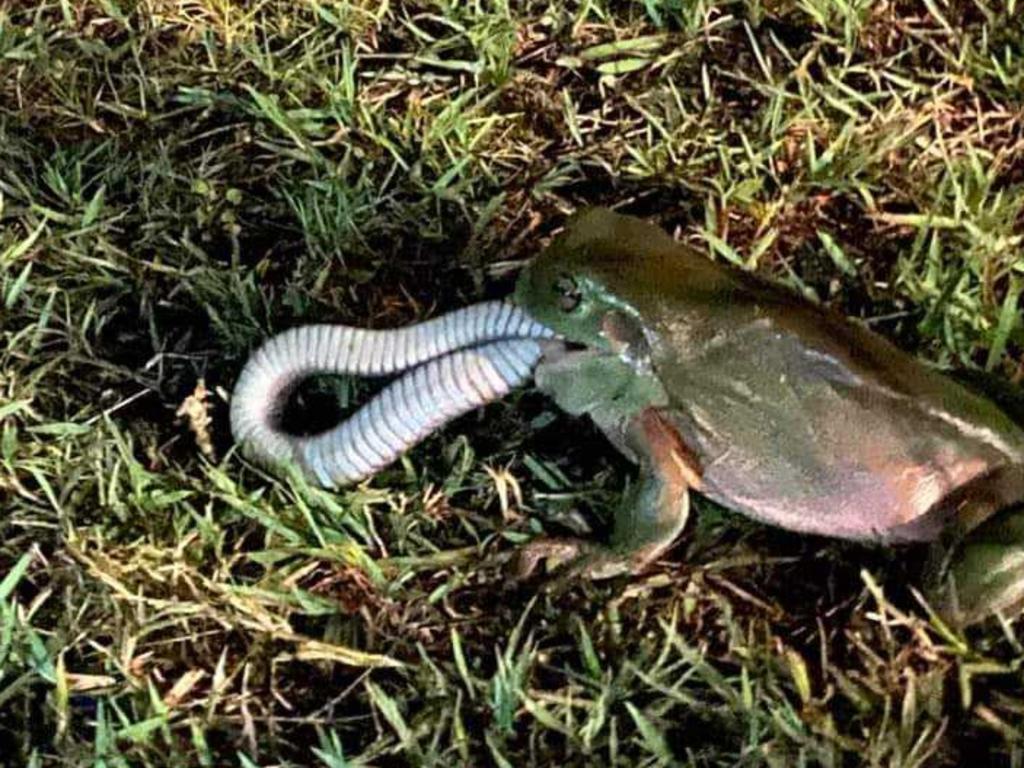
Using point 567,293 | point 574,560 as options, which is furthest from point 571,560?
point 567,293

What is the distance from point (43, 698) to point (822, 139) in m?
1.98

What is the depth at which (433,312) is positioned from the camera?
3748 millimetres

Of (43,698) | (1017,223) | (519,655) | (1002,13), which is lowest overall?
(43,698)

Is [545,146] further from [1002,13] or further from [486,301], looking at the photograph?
[1002,13]

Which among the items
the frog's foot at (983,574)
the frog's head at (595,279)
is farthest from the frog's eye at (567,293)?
the frog's foot at (983,574)

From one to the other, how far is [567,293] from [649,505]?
16.7 inches

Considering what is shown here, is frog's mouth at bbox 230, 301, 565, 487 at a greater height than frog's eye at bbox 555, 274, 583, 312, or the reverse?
frog's eye at bbox 555, 274, 583, 312

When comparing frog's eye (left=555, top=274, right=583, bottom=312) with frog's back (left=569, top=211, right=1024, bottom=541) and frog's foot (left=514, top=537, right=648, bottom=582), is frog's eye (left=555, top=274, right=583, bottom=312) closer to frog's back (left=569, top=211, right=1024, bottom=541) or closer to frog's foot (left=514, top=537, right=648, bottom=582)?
frog's back (left=569, top=211, right=1024, bottom=541)

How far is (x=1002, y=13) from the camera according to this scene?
397 cm

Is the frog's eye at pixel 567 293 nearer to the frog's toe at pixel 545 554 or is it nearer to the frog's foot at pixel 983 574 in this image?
the frog's toe at pixel 545 554

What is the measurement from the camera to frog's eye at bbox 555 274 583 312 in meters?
3.15

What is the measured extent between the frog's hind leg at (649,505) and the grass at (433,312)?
0.06m

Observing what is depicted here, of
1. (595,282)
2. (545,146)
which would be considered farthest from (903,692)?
(545,146)

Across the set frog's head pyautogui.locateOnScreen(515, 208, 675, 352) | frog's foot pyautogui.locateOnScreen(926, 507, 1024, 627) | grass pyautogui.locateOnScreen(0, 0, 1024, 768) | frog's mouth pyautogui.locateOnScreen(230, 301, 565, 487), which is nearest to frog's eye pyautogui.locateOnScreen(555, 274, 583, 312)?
frog's head pyautogui.locateOnScreen(515, 208, 675, 352)
